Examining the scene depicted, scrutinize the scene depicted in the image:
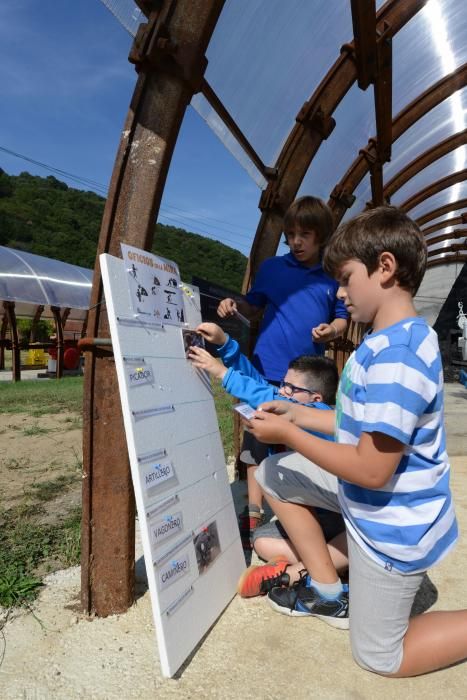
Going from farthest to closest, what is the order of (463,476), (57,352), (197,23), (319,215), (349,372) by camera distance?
(57,352), (463,476), (319,215), (197,23), (349,372)

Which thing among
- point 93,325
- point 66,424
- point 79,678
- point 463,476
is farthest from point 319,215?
point 66,424

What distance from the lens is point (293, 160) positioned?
4238mm

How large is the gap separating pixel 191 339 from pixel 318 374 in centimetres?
68

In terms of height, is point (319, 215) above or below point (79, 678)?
above

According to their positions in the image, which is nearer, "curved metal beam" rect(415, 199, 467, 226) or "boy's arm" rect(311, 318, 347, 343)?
"boy's arm" rect(311, 318, 347, 343)

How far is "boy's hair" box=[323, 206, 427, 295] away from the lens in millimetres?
1810

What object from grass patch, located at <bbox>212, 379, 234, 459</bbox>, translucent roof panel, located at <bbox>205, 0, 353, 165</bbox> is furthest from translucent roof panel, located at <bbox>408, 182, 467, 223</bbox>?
translucent roof panel, located at <bbox>205, 0, 353, 165</bbox>

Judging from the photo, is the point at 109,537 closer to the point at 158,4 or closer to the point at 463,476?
the point at 158,4

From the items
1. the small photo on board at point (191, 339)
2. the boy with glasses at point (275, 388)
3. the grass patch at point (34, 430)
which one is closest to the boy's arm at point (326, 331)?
the boy with glasses at point (275, 388)

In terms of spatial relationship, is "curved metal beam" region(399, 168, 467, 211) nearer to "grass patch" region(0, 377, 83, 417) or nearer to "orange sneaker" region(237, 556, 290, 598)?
"grass patch" region(0, 377, 83, 417)

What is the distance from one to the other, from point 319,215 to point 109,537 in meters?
1.88

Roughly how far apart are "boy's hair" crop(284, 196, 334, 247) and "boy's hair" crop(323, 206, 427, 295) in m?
0.96

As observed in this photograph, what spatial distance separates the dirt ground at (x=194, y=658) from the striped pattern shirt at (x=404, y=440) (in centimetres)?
46

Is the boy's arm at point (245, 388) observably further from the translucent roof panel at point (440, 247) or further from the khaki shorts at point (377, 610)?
the translucent roof panel at point (440, 247)
